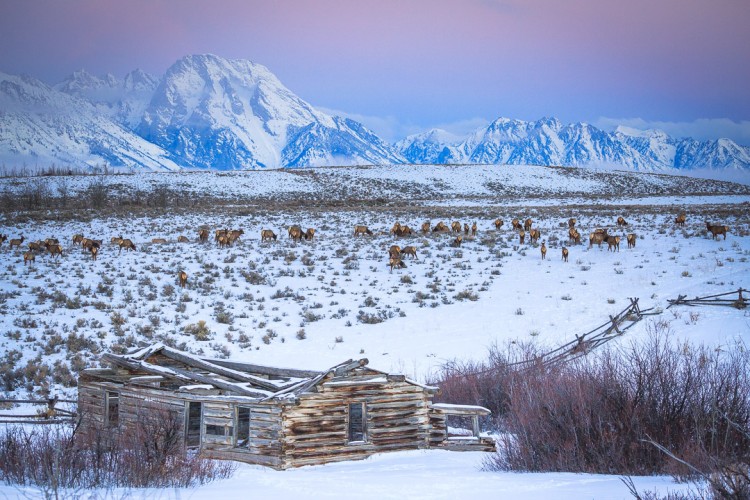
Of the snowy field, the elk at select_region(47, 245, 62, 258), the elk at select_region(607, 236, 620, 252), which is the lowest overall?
the snowy field

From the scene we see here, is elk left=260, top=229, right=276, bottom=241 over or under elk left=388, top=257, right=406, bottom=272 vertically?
over

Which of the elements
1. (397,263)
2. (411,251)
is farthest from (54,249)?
(411,251)

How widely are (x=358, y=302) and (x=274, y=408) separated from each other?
13.8 metres

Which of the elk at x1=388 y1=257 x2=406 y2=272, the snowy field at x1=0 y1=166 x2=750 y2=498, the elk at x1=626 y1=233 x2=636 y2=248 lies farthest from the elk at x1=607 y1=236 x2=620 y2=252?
the elk at x1=388 y1=257 x2=406 y2=272

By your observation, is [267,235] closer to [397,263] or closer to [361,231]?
[361,231]

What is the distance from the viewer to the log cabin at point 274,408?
37.8 ft

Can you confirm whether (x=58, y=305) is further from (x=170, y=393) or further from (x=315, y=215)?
(x=315, y=215)

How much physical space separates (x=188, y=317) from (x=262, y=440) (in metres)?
12.0

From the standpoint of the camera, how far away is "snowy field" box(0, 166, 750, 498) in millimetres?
10766

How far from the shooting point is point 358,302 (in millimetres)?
25109

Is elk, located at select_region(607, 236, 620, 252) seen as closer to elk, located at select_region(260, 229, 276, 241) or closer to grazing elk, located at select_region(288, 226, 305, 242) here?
grazing elk, located at select_region(288, 226, 305, 242)

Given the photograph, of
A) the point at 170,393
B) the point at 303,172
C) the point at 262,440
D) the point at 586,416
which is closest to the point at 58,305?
the point at 170,393

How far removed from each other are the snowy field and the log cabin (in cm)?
49

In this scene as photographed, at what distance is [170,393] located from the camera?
12422 mm
